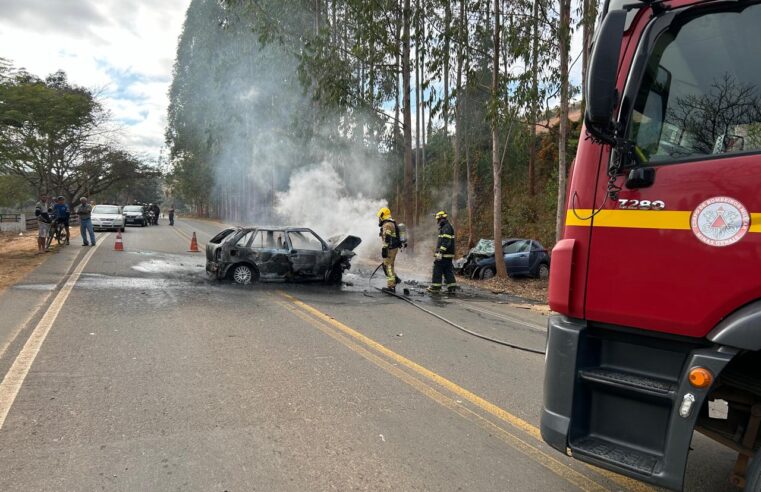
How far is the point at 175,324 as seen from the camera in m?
6.88

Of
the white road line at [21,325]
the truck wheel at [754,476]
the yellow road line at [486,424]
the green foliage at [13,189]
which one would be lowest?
the white road line at [21,325]

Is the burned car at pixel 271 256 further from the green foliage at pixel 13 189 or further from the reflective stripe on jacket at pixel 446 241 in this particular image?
the green foliage at pixel 13 189

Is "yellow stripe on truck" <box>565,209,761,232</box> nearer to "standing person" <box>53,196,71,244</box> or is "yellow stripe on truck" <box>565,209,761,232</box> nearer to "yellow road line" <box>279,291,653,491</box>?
"yellow road line" <box>279,291,653,491</box>

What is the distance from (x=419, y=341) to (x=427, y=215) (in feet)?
78.6

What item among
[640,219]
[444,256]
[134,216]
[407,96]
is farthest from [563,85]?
[134,216]

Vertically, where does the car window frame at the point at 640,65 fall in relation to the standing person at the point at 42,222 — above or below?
above

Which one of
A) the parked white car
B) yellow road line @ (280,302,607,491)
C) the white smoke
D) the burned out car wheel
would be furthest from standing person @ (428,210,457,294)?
the parked white car

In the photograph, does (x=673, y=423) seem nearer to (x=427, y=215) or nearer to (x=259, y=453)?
(x=259, y=453)

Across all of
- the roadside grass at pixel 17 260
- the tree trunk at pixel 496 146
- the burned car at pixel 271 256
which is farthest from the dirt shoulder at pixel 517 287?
the roadside grass at pixel 17 260

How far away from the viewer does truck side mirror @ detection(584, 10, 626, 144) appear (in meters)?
2.23

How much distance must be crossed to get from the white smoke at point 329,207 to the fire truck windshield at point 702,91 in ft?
54.3

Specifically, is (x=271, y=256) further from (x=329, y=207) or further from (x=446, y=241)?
(x=329, y=207)

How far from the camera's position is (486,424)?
3838 mm

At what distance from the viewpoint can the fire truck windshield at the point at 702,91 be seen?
2.26 meters
